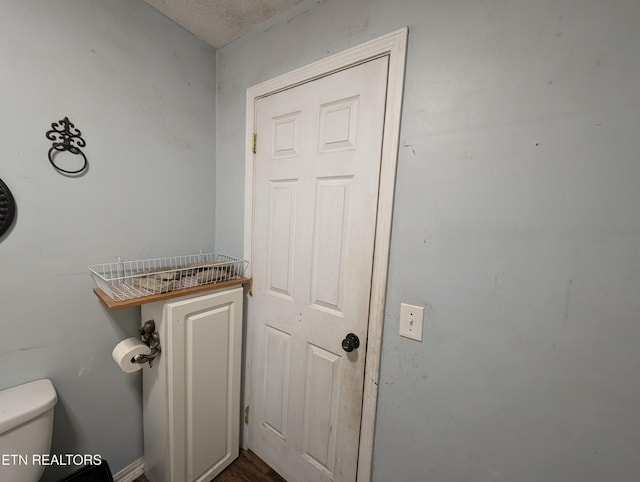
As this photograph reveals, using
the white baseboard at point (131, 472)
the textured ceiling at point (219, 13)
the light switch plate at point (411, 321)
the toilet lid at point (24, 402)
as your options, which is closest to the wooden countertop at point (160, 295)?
the toilet lid at point (24, 402)

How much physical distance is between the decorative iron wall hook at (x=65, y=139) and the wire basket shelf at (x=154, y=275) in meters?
0.45

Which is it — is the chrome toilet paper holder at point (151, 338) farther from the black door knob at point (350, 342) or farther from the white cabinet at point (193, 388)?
the black door knob at point (350, 342)

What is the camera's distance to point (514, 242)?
0.69m

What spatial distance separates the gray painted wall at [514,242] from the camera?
0.58 metres

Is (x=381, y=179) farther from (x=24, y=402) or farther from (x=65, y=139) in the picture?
(x=24, y=402)

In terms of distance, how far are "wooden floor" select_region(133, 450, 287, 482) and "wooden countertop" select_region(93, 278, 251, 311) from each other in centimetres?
102

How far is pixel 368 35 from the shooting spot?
88 cm

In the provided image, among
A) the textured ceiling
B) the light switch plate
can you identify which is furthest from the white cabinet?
the textured ceiling

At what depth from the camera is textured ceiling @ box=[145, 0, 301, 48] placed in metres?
1.05

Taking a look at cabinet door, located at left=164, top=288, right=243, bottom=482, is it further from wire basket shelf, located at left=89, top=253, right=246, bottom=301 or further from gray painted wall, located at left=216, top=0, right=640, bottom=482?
gray painted wall, located at left=216, top=0, right=640, bottom=482

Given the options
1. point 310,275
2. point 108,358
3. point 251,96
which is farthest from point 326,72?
point 108,358

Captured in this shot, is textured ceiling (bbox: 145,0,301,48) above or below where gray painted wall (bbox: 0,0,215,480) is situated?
above

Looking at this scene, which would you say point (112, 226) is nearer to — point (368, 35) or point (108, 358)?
point (108, 358)

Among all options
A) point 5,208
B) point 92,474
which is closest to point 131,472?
point 92,474
